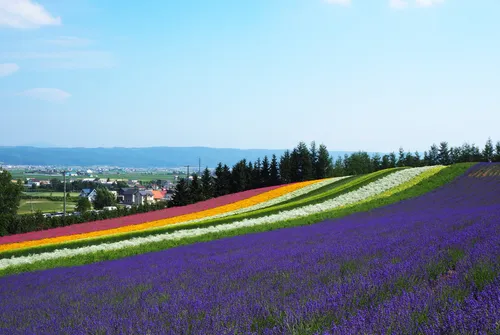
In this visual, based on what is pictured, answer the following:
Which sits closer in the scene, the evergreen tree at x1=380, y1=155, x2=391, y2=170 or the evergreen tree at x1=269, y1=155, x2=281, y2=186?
the evergreen tree at x1=269, y1=155, x2=281, y2=186

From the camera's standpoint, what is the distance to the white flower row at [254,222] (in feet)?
69.9

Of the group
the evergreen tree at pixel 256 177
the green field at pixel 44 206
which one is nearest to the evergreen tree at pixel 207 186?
the evergreen tree at pixel 256 177

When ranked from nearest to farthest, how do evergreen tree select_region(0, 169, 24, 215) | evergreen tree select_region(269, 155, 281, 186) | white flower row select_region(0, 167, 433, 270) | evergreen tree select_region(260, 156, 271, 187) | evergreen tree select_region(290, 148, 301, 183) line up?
white flower row select_region(0, 167, 433, 270)
evergreen tree select_region(0, 169, 24, 215)
evergreen tree select_region(260, 156, 271, 187)
evergreen tree select_region(269, 155, 281, 186)
evergreen tree select_region(290, 148, 301, 183)

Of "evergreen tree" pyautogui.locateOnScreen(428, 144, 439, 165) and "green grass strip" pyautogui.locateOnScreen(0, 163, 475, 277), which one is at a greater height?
"evergreen tree" pyautogui.locateOnScreen(428, 144, 439, 165)

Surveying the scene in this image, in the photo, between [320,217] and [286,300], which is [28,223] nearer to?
[320,217]

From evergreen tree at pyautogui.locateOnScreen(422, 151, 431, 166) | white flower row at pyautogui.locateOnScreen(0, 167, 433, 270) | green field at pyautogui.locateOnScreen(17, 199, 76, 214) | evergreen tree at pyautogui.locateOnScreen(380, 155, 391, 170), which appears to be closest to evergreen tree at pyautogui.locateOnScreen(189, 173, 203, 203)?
white flower row at pyautogui.locateOnScreen(0, 167, 433, 270)

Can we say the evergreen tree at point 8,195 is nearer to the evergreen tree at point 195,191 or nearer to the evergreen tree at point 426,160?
the evergreen tree at point 195,191

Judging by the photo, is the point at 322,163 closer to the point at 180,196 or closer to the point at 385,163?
the point at 385,163

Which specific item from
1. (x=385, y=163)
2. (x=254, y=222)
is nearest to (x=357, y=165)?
(x=385, y=163)

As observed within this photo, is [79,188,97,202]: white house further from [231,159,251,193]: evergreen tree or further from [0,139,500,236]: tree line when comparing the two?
[231,159,251,193]: evergreen tree

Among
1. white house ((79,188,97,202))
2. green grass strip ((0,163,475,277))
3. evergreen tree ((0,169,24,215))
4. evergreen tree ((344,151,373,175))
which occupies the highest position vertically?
evergreen tree ((344,151,373,175))

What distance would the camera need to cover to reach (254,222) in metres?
24.9

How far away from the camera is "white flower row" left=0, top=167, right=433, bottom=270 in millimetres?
21297

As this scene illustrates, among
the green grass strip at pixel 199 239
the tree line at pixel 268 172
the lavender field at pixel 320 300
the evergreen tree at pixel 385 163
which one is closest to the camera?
the lavender field at pixel 320 300
